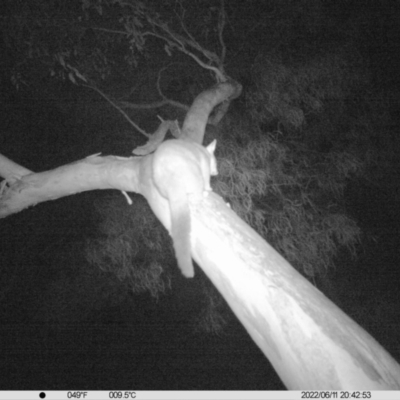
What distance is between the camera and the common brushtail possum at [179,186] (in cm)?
154

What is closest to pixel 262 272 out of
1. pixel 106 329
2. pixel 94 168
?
pixel 94 168

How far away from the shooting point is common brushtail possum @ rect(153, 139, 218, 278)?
1.54 meters

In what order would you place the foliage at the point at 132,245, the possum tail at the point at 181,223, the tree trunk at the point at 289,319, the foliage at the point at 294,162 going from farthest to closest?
1. the foliage at the point at 132,245
2. the foliage at the point at 294,162
3. the possum tail at the point at 181,223
4. the tree trunk at the point at 289,319

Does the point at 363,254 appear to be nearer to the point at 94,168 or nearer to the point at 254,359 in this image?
the point at 254,359

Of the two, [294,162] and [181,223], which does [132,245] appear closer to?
[294,162]

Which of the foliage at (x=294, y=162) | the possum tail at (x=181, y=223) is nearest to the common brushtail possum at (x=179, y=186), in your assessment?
the possum tail at (x=181, y=223)

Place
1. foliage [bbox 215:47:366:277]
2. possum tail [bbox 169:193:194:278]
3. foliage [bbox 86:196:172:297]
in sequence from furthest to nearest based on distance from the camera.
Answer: foliage [bbox 86:196:172:297] → foliage [bbox 215:47:366:277] → possum tail [bbox 169:193:194:278]

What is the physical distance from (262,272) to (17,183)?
174 cm

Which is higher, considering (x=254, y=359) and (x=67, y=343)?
(x=67, y=343)

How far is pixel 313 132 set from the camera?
4.59m

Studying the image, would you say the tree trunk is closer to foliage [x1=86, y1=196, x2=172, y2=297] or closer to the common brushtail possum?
the common brushtail possum

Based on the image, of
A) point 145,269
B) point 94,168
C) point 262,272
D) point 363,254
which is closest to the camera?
point 262,272

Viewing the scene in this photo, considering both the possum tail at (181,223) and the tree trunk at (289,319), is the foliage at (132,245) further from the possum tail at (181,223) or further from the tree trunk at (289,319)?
the tree trunk at (289,319)

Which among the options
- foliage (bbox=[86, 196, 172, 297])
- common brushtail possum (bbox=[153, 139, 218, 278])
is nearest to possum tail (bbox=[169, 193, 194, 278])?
common brushtail possum (bbox=[153, 139, 218, 278])
